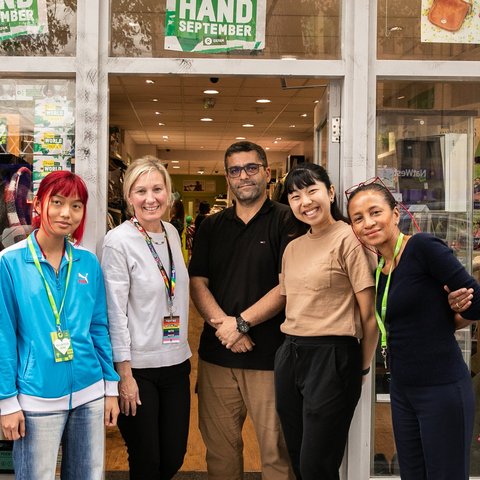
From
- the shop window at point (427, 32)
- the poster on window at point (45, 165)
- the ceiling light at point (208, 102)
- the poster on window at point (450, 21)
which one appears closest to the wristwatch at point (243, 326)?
the poster on window at point (45, 165)

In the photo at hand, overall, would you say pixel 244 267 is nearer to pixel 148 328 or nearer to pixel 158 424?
pixel 148 328

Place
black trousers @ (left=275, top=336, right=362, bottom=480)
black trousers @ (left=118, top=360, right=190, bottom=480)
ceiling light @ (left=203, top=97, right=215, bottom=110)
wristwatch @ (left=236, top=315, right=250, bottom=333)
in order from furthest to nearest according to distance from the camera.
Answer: ceiling light @ (left=203, top=97, right=215, bottom=110) → wristwatch @ (left=236, top=315, right=250, bottom=333) → black trousers @ (left=118, top=360, right=190, bottom=480) → black trousers @ (left=275, top=336, right=362, bottom=480)

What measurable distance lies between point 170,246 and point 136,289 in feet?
0.86

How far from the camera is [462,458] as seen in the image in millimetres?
1843

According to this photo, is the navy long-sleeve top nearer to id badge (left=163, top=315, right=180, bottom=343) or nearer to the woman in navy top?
the woman in navy top

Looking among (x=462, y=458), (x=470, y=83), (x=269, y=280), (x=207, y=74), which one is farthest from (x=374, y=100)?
(x=462, y=458)

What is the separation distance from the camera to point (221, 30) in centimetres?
260

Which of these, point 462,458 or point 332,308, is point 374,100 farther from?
point 462,458

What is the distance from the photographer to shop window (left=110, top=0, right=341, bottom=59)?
2582 mm

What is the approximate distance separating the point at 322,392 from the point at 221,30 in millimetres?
1648

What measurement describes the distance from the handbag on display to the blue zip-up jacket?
1.97 meters

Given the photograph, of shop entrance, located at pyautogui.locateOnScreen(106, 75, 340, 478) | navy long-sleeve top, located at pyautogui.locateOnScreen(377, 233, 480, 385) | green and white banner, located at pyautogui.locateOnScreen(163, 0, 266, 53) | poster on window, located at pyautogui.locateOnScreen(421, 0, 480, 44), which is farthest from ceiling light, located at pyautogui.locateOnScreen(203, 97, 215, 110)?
navy long-sleeve top, located at pyautogui.locateOnScreen(377, 233, 480, 385)

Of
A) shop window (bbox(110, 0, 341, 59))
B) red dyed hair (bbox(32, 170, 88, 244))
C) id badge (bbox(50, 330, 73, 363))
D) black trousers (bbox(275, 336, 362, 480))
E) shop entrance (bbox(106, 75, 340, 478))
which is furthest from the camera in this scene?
shop entrance (bbox(106, 75, 340, 478))

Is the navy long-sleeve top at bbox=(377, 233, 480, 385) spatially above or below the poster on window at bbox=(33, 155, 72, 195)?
below
